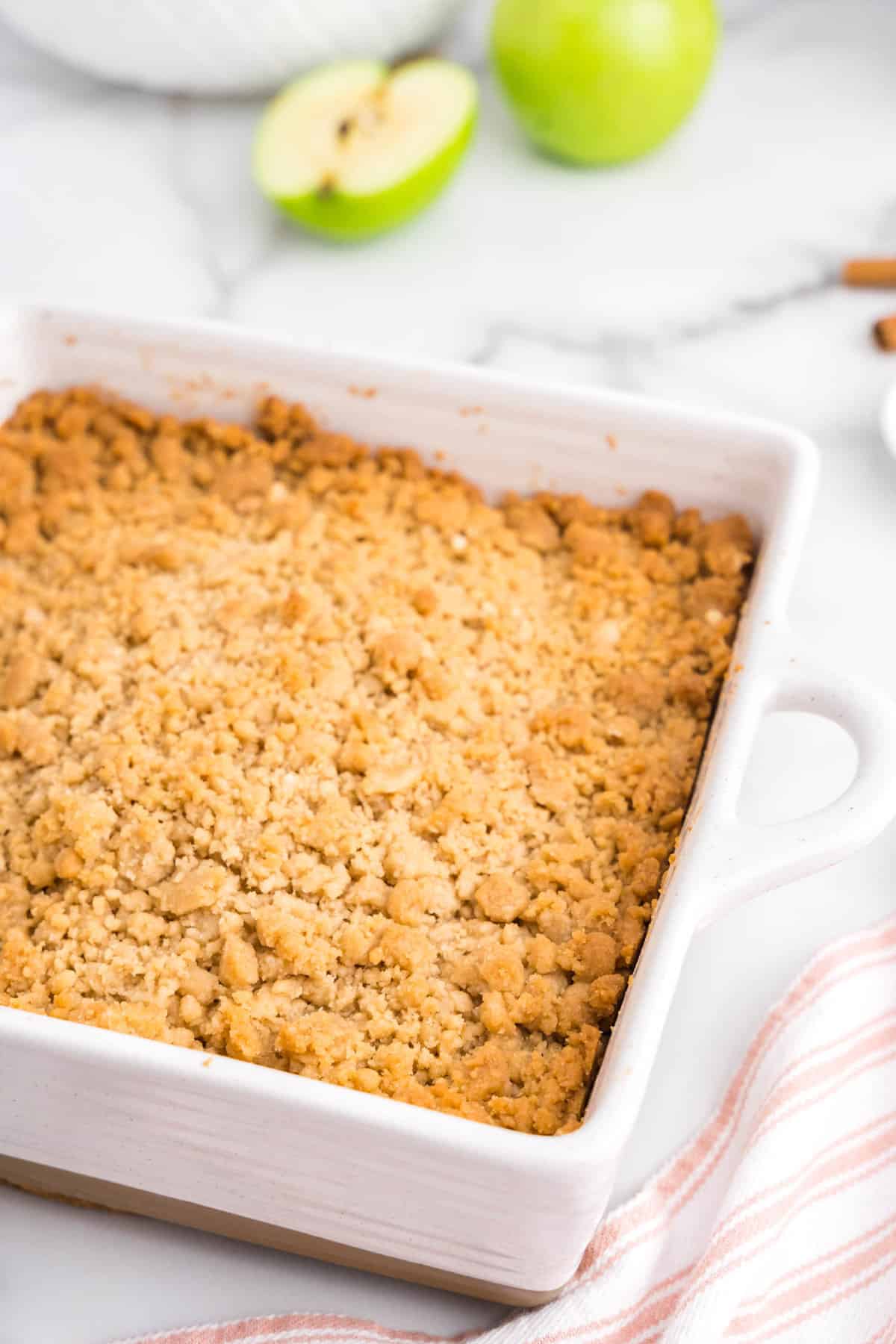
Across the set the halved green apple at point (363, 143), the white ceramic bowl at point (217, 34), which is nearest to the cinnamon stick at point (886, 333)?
the halved green apple at point (363, 143)

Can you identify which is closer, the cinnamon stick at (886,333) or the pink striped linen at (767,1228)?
the pink striped linen at (767,1228)

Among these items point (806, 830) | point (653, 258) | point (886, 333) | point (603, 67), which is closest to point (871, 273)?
point (886, 333)

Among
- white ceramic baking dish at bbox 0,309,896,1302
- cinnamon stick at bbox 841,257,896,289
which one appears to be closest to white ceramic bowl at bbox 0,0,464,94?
cinnamon stick at bbox 841,257,896,289

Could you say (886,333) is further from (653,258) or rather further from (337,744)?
(337,744)

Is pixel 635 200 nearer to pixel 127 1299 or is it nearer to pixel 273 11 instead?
pixel 273 11

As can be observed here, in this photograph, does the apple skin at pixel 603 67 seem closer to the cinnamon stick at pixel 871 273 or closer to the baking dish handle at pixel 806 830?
the cinnamon stick at pixel 871 273
